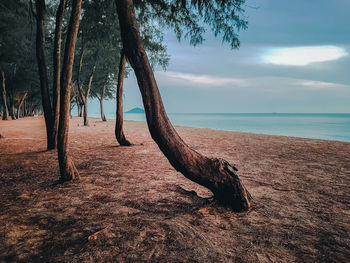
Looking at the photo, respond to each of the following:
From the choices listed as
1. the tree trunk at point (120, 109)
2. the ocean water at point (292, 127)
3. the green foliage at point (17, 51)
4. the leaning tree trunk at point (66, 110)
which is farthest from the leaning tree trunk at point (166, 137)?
the ocean water at point (292, 127)

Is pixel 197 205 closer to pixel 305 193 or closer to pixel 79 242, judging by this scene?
pixel 79 242

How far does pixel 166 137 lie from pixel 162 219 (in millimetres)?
1158

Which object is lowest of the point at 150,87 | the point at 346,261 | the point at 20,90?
the point at 346,261

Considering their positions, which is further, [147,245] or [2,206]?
[2,206]

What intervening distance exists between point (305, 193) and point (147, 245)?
3438mm

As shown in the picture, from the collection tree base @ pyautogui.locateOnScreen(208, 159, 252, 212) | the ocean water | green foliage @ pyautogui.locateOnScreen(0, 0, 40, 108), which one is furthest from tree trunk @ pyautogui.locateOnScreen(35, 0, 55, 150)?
the ocean water

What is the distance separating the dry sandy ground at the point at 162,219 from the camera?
2.29 meters

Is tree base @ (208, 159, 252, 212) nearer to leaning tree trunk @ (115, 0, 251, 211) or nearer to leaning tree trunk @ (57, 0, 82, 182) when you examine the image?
leaning tree trunk @ (115, 0, 251, 211)

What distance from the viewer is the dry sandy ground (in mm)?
2285

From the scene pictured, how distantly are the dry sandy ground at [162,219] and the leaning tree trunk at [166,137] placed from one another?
33 cm

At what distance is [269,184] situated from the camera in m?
4.77

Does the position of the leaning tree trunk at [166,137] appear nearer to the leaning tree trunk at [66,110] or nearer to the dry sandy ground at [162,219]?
the dry sandy ground at [162,219]

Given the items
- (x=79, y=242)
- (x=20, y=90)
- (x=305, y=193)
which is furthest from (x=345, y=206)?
(x=20, y=90)

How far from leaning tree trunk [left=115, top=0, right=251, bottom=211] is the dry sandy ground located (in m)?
0.33
